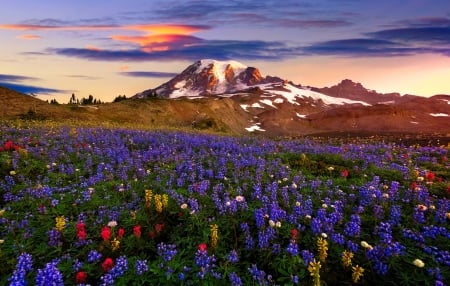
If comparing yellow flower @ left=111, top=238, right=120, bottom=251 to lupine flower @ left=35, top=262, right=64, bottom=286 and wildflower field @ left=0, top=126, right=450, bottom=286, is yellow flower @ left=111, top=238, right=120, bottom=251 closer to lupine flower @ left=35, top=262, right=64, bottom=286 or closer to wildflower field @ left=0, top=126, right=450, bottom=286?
wildflower field @ left=0, top=126, right=450, bottom=286

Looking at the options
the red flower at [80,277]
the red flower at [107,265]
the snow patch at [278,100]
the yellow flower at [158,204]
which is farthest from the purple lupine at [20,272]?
the snow patch at [278,100]

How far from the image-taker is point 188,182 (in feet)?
30.6

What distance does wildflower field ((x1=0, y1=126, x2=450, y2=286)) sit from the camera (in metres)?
5.46

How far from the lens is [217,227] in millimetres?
6250

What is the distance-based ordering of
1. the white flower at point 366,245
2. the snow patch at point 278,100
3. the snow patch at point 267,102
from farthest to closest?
the snow patch at point 278,100 → the snow patch at point 267,102 → the white flower at point 366,245

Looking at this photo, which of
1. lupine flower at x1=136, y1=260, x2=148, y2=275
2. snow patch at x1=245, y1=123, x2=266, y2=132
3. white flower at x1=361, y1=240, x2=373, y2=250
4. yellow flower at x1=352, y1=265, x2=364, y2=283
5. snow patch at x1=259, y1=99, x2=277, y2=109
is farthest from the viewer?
snow patch at x1=259, y1=99, x2=277, y2=109

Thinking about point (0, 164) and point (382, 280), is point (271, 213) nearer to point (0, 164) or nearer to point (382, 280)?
point (382, 280)

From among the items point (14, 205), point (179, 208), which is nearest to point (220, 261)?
point (179, 208)

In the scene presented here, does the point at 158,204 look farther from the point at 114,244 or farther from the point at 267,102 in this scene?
the point at 267,102

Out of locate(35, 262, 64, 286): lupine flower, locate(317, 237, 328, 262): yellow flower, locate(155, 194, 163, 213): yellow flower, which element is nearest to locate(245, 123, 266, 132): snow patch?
locate(155, 194, 163, 213): yellow flower

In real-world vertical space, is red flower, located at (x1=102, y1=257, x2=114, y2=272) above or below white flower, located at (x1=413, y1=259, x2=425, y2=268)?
below

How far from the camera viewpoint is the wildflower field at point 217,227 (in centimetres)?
546

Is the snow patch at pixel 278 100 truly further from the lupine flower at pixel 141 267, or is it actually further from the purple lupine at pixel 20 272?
the purple lupine at pixel 20 272

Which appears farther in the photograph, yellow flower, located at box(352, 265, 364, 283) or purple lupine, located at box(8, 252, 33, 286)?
yellow flower, located at box(352, 265, 364, 283)
